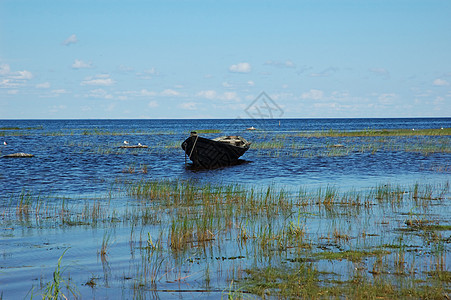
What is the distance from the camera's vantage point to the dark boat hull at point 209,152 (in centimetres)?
2645

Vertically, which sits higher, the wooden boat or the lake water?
the wooden boat

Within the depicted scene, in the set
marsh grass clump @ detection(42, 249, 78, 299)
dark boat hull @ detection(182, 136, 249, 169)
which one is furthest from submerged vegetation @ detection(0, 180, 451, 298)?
dark boat hull @ detection(182, 136, 249, 169)

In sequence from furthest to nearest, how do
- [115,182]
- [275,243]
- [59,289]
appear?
[115,182], [275,243], [59,289]

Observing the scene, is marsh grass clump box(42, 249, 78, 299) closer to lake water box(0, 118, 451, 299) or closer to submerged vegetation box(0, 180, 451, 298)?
submerged vegetation box(0, 180, 451, 298)

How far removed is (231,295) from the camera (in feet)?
18.0

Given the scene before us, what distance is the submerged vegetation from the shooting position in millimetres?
6289

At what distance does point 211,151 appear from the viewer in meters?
27.1

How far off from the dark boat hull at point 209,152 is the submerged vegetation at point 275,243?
12321mm

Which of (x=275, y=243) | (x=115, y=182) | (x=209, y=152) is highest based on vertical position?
(x=209, y=152)

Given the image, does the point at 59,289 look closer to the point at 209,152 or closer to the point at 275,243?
the point at 275,243

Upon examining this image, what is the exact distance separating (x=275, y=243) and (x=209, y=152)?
61.3 feet

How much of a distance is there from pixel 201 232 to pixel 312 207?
441cm

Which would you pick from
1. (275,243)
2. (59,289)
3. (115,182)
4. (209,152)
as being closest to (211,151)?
(209,152)

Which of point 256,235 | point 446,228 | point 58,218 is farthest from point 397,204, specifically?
point 58,218
